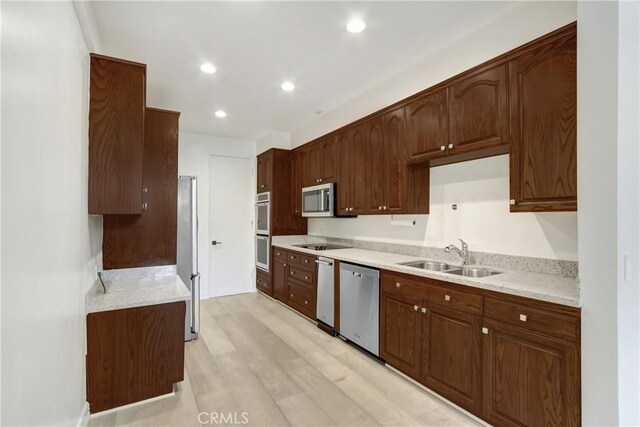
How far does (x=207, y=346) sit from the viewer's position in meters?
3.25

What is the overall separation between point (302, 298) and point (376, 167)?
2.04 meters

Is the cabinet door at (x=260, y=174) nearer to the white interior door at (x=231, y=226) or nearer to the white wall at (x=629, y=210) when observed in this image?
the white interior door at (x=231, y=226)

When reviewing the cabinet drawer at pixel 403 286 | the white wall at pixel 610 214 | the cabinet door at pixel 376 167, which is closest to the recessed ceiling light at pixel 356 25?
the cabinet door at pixel 376 167

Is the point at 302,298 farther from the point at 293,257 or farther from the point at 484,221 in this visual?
the point at 484,221

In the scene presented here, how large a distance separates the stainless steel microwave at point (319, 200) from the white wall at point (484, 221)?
906 millimetres

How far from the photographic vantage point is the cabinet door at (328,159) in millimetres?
4086

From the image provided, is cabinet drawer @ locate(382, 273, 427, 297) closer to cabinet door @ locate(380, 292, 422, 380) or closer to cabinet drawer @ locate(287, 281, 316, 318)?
cabinet door @ locate(380, 292, 422, 380)

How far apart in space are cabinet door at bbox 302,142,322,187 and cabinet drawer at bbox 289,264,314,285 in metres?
1.23

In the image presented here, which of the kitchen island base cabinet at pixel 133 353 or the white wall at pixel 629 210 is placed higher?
the white wall at pixel 629 210

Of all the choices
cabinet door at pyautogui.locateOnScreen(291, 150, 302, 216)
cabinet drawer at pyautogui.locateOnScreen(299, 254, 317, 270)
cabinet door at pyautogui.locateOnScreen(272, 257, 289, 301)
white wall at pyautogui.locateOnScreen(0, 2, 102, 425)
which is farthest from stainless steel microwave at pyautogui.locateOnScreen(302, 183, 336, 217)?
white wall at pyautogui.locateOnScreen(0, 2, 102, 425)

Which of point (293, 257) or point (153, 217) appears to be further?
point (293, 257)

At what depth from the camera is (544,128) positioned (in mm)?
1934

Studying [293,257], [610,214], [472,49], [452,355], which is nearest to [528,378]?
[452,355]

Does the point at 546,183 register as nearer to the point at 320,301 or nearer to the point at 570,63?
the point at 570,63
